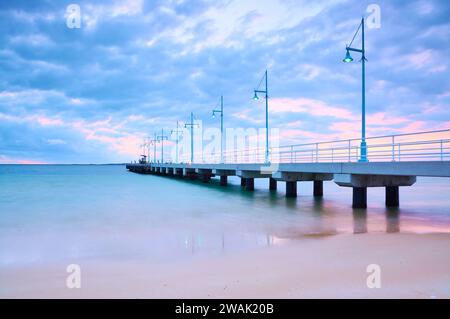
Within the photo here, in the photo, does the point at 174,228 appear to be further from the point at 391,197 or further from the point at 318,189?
the point at 318,189

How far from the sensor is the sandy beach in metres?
5.77

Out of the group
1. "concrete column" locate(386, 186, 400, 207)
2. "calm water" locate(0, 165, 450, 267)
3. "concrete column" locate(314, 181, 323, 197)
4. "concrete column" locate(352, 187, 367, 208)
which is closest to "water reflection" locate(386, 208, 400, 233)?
"calm water" locate(0, 165, 450, 267)

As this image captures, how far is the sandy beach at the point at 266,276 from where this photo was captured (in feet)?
18.9

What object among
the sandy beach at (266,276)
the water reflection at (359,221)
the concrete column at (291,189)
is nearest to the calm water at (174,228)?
the water reflection at (359,221)

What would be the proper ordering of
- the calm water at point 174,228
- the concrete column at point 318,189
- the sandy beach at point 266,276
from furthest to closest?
the concrete column at point 318,189
the calm water at point 174,228
the sandy beach at point 266,276

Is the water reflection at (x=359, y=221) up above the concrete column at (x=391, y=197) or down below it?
below

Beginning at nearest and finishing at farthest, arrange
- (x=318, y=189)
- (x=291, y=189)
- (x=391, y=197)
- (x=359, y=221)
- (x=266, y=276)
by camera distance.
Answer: (x=266, y=276) → (x=359, y=221) → (x=391, y=197) → (x=291, y=189) → (x=318, y=189)

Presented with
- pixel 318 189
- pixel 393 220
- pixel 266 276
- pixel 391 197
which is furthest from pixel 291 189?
pixel 266 276

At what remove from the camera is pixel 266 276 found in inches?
260

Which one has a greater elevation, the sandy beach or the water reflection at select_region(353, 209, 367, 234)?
the sandy beach

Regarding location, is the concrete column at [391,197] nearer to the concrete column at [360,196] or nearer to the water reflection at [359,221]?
the concrete column at [360,196]

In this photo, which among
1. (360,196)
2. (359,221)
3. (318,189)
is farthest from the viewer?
(318,189)

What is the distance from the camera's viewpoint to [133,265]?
765cm

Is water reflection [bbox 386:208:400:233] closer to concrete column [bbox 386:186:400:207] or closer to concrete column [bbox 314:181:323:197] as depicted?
concrete column [bbox 386:186:400:207]
